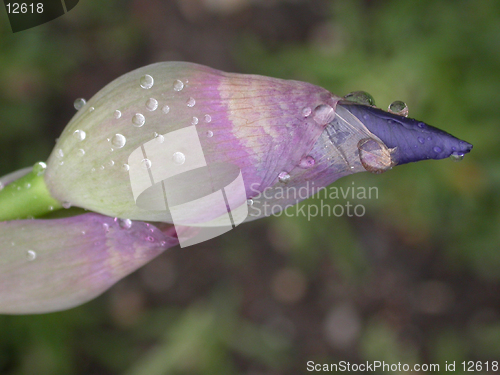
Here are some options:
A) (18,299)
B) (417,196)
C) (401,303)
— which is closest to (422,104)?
(417,196)

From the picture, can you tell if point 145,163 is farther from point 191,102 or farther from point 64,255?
point 64,255

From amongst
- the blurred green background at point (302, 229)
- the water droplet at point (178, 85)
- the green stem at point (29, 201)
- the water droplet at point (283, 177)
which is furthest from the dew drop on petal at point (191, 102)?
the blurred green background at point (302, 229)

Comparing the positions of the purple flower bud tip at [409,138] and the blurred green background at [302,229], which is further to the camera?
the blurred green background at [302,229]

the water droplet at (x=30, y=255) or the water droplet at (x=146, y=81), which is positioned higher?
the water droplet at (x=146, y=81)

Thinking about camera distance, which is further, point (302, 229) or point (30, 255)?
point (302, 229)

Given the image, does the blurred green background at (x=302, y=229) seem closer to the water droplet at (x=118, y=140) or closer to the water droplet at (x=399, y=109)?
the water droplet at (x=399, y=109)

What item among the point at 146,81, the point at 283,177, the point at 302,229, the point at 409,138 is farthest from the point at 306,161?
the point at 302,229

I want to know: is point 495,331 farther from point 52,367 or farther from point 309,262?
point 52,367
